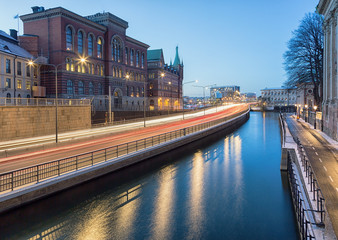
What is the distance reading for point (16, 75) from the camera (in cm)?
4566

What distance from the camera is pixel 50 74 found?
5569cm

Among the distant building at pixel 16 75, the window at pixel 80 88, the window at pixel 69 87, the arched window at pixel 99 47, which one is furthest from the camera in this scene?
the arched window at pixel 99 47

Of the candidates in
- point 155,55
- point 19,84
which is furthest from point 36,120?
point 155,55

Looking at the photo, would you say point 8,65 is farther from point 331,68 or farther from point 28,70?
point 331,68

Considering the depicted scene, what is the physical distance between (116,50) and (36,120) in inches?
1802

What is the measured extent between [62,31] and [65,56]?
5204mm

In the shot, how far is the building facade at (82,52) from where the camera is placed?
184ft

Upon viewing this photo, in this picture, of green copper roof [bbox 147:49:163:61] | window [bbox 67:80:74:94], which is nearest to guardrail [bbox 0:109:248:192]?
window [bbox 67:80:74:94]

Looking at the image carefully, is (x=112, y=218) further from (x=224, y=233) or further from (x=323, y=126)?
(x=323, y=126)

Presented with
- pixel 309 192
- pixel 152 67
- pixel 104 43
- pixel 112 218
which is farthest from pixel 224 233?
pixel 152 67

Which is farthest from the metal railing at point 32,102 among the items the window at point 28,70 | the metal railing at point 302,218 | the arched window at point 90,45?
the metal railing at point 302,218

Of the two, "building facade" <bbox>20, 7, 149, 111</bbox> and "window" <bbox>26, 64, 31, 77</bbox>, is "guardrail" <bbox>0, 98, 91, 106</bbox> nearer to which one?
"building facade" <bbox>20, 7, 149, 111</bbox>

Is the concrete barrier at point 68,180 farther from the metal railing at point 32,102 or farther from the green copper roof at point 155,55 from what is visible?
the green copper roof at point 155,55

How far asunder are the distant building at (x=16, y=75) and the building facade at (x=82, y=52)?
316 centimetres
